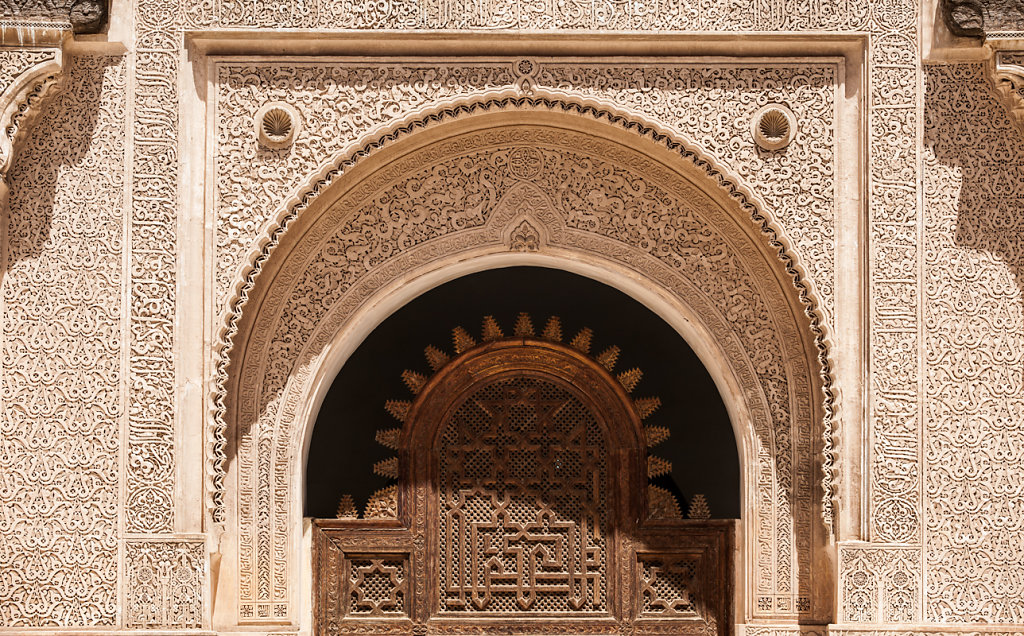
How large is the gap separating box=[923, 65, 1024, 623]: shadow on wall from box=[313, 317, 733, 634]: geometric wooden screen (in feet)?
2.63

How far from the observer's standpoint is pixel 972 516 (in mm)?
3633

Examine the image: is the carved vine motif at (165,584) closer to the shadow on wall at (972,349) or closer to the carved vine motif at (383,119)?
the carved vine motif at (383,119)

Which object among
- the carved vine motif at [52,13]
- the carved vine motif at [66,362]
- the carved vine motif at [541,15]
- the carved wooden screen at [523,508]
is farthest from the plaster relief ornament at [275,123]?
Result: the carved wooden screen at [523,508]

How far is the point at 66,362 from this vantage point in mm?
3646

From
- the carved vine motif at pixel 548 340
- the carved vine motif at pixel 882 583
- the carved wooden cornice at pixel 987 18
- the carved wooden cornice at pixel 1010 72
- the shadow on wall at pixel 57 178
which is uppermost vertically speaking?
the carved wooden cornice at pixel 987 18

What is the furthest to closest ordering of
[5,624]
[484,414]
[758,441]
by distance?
[484,414] → [758,441] → [5,624]

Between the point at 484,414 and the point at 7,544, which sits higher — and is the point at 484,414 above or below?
above

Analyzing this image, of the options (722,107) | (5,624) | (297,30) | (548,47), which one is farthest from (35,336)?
(722,107)

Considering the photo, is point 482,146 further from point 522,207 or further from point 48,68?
point 48,68

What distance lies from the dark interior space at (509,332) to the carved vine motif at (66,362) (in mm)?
1314

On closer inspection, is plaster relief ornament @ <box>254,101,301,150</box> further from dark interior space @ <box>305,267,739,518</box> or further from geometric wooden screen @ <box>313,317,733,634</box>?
dark interior space @ <box>305,267,739,518</box>

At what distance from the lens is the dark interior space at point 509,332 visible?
4.84m

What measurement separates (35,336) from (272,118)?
1.02 metres

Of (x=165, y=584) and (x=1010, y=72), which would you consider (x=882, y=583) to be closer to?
(x=1010, y=72)
